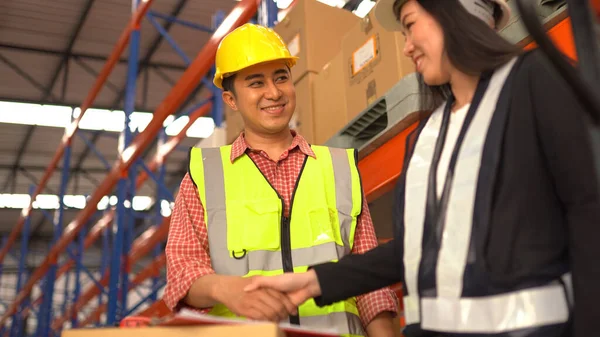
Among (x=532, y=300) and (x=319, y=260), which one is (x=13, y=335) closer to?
(x=319, y=260)

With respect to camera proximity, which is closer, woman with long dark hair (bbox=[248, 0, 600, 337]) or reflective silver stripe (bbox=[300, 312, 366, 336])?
woman with long dark hair (bbox=[248, 0, 600, 337])

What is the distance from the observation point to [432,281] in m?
1.40

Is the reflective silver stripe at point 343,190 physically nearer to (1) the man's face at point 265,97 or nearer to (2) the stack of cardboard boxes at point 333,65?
(1) the man's face at point 265,97

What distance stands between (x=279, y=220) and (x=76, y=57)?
1123cm

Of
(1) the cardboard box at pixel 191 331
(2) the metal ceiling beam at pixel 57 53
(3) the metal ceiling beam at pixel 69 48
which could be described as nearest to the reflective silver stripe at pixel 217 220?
(1) the cardboard box at pixel 191 331

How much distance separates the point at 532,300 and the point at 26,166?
57.8 feet

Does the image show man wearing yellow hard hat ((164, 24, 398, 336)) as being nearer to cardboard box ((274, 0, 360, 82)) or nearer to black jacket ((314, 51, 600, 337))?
black jacket ((314, 51, 600, 337))

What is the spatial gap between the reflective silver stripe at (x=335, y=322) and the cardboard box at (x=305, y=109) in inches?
65.0

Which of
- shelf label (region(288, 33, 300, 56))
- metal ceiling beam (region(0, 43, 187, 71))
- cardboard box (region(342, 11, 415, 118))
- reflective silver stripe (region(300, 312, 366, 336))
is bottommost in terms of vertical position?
reflective silver stripe (region(300, 312, 366, 336))

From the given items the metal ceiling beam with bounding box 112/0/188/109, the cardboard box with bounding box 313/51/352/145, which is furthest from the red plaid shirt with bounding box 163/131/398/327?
the metal ceiling beam with bounding box 112/0/188/109

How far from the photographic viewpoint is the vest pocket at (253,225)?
7.04 feet

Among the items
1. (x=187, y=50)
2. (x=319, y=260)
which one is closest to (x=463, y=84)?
(x=319, y=260)

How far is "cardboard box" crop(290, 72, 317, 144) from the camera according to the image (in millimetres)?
3646

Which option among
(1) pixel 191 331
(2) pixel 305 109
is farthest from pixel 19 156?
(1) pixel 191 331
